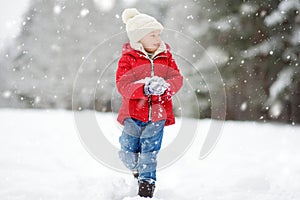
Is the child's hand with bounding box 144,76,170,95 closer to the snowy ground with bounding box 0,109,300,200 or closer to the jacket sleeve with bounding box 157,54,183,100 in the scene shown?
the jacket sleeve with bounding box 157,54,183,100

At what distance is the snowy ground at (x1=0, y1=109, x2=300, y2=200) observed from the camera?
3287 millimetres

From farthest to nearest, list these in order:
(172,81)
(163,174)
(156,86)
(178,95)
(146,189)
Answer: (178,95) → (163,174) → (172,81) → (146,189) → (156,86)

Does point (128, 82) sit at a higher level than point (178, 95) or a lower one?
lower

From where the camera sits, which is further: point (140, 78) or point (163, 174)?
point (163, 174)

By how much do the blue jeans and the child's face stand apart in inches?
27.4

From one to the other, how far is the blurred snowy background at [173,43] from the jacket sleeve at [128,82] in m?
5.24

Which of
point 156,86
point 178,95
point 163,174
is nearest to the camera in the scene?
point 156,86

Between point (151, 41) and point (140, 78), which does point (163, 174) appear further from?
point (151, 41)

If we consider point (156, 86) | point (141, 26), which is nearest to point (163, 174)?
point (156, 86)

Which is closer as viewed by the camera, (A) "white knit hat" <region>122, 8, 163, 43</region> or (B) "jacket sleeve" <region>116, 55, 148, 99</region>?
(B) "jacket sleeve" <region>116, 55, 148, 99</region>

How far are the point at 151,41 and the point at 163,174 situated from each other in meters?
1.70

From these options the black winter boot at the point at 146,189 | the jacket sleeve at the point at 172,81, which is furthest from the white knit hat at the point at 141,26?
the black winter boot at the point at 146,189

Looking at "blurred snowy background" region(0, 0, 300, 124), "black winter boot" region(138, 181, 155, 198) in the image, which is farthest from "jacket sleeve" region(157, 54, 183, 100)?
"blurred snowy background" region(0, 0, 300, 124)

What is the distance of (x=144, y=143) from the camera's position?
3.30 meters
